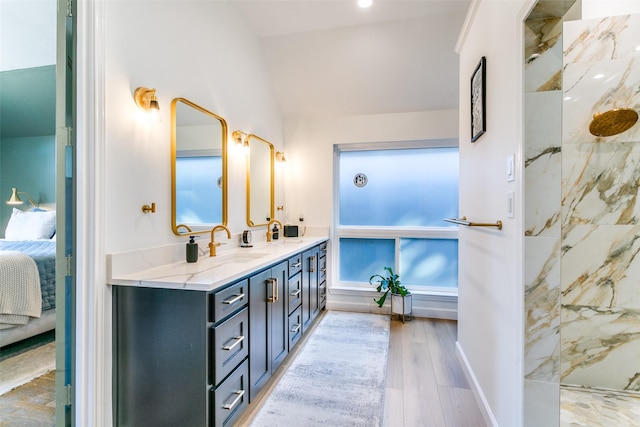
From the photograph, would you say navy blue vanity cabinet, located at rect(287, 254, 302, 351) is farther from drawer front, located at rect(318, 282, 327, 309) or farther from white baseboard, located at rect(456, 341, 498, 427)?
white baseboard, located at rect(456, 341, 498, 427)

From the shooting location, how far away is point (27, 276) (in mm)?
1667

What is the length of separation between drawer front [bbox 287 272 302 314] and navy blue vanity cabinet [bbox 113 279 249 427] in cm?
89

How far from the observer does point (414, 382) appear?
2078 millimetres

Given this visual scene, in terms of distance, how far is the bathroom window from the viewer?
11.3 ft

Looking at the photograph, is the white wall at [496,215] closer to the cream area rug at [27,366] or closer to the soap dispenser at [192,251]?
the soap dispenser at [192,251]

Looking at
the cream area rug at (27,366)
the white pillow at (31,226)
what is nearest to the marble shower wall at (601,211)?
the white pillow at (31,226)

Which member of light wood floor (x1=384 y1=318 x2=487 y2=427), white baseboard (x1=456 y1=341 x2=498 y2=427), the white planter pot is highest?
the white planter pot

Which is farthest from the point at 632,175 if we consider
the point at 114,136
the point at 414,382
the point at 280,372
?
the point at 114,136

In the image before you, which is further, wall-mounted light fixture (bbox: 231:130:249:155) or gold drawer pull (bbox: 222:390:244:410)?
wall-mounted light fixture (bbox: 231:130:249:155)

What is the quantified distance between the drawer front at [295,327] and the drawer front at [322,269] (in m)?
0.73

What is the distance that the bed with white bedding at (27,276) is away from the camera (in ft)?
4.79

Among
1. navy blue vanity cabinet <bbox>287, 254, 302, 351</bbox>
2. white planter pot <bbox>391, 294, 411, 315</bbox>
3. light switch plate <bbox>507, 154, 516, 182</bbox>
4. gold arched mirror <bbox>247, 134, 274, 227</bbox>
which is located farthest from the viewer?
white planter pot <bbox>391, 294, 411, 315</bbox>

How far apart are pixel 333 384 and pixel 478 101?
2092 millimetres

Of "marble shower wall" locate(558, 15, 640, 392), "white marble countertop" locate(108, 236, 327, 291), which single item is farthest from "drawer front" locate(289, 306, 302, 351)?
"marble shower wall" locate(558, 15, 640, 392)
